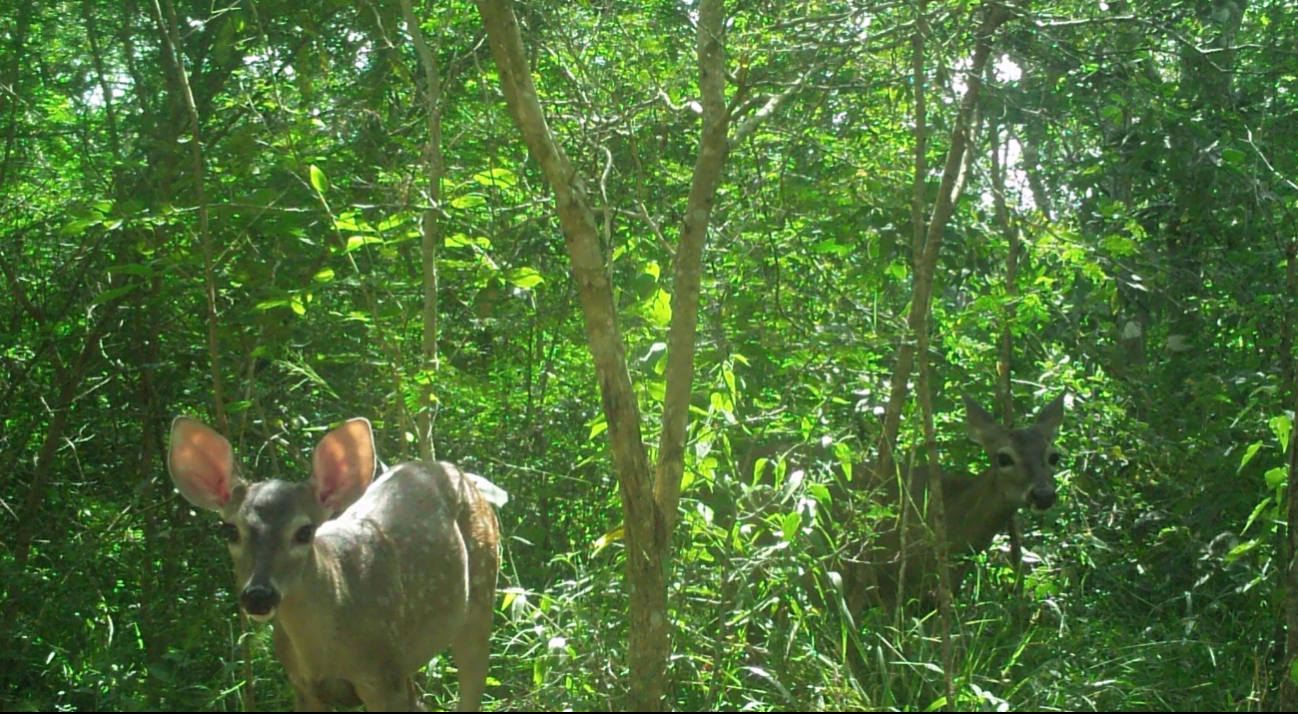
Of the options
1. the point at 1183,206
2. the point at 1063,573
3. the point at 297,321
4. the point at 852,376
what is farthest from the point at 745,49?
the point at 1183,206

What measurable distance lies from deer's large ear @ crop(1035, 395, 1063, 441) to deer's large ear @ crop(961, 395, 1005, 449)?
27 centimetres

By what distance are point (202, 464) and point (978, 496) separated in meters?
5.12

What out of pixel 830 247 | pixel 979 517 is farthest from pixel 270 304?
pixel 979 517

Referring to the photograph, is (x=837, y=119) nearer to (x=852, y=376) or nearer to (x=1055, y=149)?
(x=852, y=376)

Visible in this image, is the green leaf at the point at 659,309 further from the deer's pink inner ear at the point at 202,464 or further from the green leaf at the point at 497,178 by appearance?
the deer's pink inner ear at the point at 202,464

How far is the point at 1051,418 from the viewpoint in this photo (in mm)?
7832

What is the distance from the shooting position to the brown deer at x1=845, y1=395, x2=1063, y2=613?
7.02 m

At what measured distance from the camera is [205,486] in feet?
13.7

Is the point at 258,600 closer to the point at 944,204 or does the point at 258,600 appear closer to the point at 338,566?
the point at 338,566

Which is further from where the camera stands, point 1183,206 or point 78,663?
point 1183,206

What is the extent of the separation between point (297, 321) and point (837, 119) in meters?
3.29

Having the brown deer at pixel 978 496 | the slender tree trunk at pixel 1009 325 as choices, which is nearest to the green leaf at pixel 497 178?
the slender tree trunk at pixel 1009 325

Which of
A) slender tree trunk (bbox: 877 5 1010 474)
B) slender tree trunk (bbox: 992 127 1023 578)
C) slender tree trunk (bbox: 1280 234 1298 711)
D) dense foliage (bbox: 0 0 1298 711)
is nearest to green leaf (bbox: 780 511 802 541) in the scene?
dense foliage (bbox: 0 0 1298 711)

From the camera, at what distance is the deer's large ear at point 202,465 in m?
4.09
